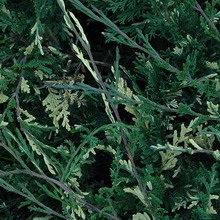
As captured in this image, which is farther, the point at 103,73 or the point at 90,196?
the point at 103,73

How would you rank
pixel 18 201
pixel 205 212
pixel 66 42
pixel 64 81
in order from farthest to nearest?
pixel 66 42 < pixel 18 201 < pixel 64 81 < pixel 205 212

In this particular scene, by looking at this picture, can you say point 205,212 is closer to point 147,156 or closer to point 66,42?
point 147,156

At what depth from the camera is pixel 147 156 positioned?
204 centimetres

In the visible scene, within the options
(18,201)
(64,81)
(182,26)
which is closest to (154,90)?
(182,26)

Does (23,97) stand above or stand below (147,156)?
above

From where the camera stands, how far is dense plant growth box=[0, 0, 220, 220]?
1.81 m

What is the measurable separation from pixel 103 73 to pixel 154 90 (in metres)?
0.60

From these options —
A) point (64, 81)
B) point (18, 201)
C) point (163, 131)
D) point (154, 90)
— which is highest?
point (64, 81)

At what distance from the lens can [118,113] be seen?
212 cm

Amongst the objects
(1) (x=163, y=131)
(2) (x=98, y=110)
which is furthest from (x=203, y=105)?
(2) (x=98, y=110)

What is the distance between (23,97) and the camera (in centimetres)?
249

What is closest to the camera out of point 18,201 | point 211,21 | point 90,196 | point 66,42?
point 211,21

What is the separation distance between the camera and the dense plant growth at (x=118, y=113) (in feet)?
5.95

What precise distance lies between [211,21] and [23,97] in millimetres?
1190
